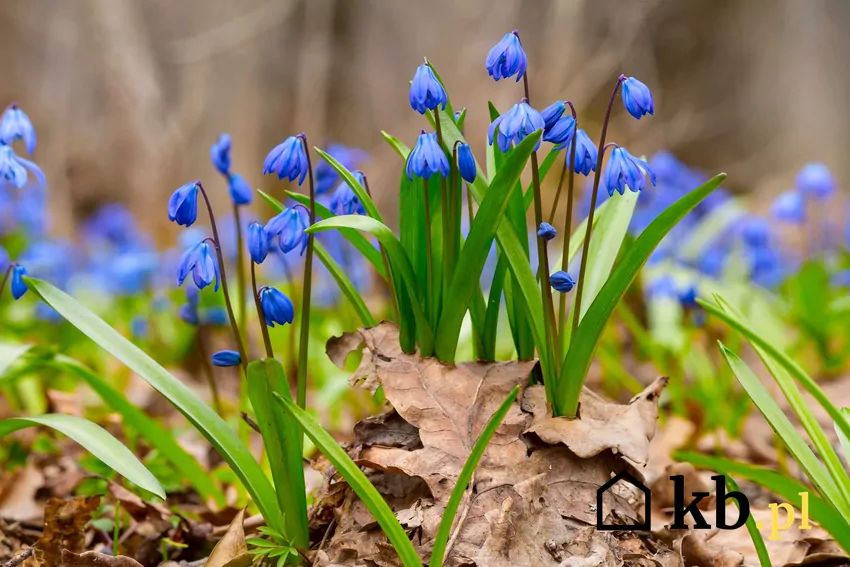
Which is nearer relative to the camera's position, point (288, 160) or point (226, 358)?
point (288, 160)

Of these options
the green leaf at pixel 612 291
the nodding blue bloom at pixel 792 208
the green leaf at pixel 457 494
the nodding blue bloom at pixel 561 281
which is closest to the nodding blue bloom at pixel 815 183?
the nodding blue bloom at pixel 792 208

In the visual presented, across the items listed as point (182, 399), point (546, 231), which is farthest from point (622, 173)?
point (182, 399)

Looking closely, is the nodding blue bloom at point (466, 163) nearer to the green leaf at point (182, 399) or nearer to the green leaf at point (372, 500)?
the green leaf at point (372, 500)

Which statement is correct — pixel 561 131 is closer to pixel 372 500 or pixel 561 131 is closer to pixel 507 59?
pixel 507 59

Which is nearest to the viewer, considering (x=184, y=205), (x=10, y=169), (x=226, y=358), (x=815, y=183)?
(x=184, y=205)

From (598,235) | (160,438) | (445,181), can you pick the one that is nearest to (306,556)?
(160,438)

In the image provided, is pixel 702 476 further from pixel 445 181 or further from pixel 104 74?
pixel 104 74

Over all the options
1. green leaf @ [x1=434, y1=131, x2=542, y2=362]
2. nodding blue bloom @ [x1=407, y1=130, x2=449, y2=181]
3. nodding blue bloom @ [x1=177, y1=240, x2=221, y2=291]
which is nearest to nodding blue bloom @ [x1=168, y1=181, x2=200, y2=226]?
nodding blue bloom @ [x1=177, y1=240, x2=221, y2=291]
